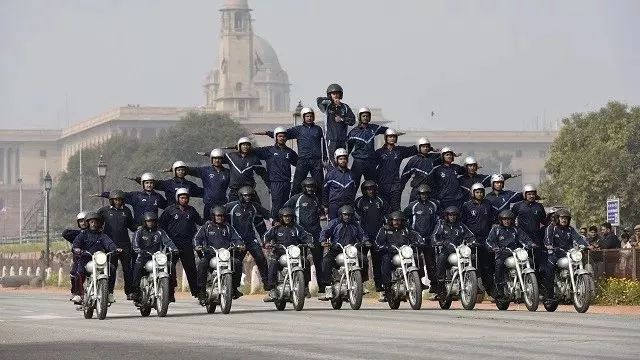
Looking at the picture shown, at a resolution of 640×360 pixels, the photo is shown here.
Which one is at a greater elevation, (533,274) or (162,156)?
(162,156)

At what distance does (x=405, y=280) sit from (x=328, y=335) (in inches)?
327

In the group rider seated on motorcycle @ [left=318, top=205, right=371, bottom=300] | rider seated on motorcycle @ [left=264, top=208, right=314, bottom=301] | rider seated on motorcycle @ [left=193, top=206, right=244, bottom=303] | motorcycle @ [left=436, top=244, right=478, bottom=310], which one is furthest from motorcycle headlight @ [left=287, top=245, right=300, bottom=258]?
motorcycle @ [left=436, top=244, right=478, bottom=310]

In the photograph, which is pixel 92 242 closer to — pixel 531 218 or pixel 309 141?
pixel 309 141

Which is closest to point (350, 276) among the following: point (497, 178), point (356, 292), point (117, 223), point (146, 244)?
point (356, 292)

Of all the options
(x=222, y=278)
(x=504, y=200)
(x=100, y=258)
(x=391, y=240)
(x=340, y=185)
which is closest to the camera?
(x=100, y=258)

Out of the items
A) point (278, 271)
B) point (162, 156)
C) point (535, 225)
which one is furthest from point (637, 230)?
point (162, 156)

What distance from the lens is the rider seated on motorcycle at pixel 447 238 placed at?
35188 millimetres

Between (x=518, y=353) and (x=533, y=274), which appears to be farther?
(x=533, y=274)

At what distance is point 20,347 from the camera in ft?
82.4

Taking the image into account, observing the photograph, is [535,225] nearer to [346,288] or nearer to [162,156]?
[346,288]

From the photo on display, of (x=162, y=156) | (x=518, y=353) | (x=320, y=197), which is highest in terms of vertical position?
(x=162, y=156)

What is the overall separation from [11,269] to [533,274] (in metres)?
56.6

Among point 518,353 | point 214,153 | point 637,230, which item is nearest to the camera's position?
point 518,353

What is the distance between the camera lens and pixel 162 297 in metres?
33.3
